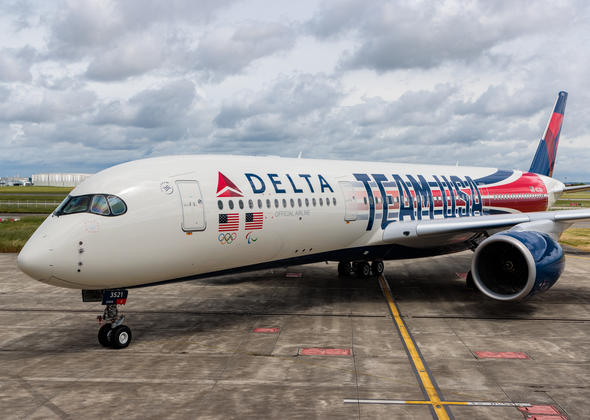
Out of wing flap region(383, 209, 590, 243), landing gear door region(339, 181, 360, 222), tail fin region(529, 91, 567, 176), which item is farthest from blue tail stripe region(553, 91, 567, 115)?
landing gear door region(339, 181, 360, 222)

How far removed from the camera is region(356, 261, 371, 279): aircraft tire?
67.8 ft

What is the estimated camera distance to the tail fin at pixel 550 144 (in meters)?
26.5

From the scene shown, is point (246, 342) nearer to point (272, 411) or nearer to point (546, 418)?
point (272, 411)

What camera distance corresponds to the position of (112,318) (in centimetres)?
1180

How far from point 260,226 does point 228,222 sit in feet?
3.27

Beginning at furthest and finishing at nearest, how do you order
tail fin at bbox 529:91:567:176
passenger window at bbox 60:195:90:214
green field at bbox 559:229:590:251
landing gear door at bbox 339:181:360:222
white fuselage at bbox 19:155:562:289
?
1. green field at bbox 559:229:590:251
2. tail fin at bbox 529:91:567:176
3. landing gear door at bbox 339:181:360:222
4. passenger window at bbox 60:195:90:214
5. white fuselage at bbox 19:155:562:289

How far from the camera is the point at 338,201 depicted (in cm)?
1543

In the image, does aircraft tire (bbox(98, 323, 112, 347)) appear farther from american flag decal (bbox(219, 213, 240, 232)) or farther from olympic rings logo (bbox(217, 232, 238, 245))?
american flag decal (bbox(219, 213, 240, 232))

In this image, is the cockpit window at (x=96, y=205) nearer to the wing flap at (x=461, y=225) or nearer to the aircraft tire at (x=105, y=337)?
the aircraft tire at (x=105, y=337)

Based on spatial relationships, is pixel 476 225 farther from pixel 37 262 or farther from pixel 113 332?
pixel 37 262

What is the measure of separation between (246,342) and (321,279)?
8955 millimetres

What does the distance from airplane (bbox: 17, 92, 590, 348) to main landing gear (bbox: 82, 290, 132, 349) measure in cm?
2

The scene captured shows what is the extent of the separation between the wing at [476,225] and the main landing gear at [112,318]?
8.37m

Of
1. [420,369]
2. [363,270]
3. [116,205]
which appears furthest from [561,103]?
[116,205]
